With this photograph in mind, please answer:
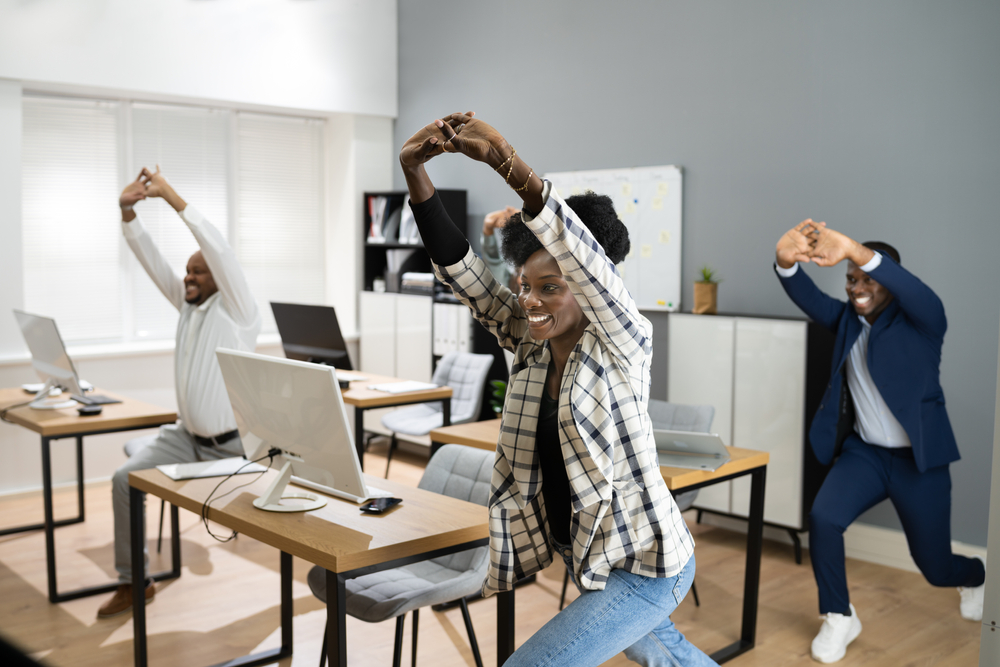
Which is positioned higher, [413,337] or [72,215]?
[72,215]

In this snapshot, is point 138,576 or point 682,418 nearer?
point 138,576

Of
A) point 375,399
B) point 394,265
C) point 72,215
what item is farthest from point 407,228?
point 375,399

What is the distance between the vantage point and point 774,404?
13.9 ft

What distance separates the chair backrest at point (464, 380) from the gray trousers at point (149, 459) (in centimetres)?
178

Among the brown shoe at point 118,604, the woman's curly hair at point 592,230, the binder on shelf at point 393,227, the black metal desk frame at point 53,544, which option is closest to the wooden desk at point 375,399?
the black metal desk frame at point 53,544

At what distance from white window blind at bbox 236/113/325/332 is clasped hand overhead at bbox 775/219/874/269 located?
14.5 ft

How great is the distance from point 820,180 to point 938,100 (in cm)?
64

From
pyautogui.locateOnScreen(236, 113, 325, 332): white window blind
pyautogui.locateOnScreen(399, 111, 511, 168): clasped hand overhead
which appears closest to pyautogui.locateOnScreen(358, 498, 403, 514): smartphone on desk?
pyautogui.locateOnScreen(399, 111, 511, 168): clasped hand overhead

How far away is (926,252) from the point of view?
393cm

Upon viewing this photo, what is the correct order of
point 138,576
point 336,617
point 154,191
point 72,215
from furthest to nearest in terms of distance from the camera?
1. point 72,215
2. point 154,191
3. point 138,576
4. point 336,617

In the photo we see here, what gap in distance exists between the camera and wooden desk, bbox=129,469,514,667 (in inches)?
78.2

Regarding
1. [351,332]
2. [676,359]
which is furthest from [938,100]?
[351,332]

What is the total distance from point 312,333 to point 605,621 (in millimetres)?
2812

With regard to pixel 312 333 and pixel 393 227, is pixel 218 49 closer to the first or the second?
pixel 393 227
